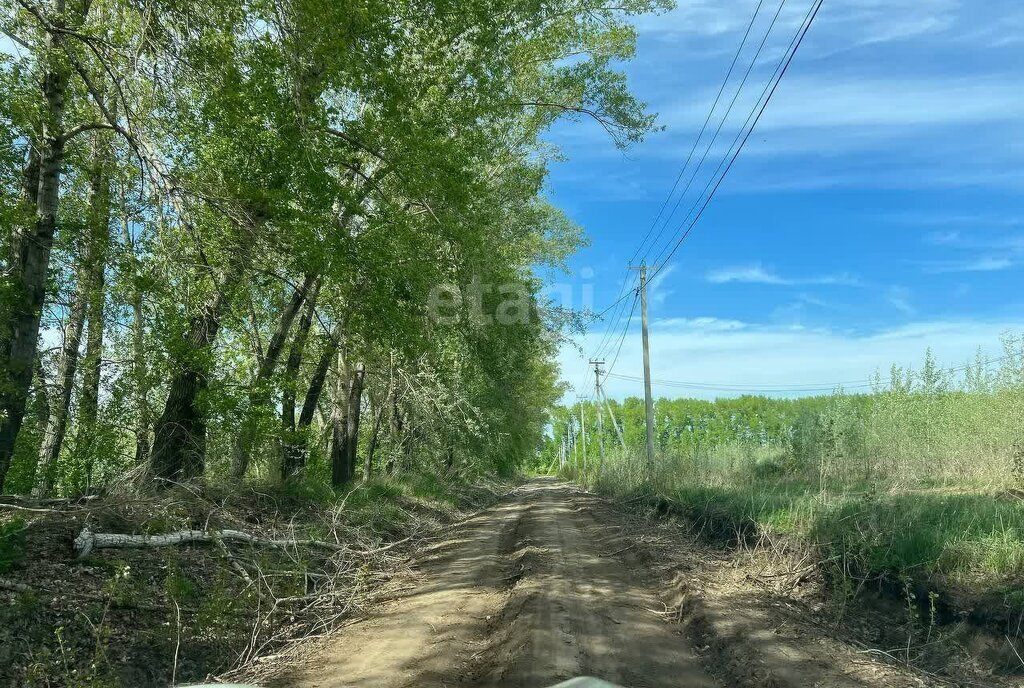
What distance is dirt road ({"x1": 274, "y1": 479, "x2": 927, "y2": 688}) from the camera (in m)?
6.26

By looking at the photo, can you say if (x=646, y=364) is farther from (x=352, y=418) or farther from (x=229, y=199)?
(x=229, y=199)

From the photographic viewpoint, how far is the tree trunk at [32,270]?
10328mm

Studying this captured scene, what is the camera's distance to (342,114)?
1369 cm

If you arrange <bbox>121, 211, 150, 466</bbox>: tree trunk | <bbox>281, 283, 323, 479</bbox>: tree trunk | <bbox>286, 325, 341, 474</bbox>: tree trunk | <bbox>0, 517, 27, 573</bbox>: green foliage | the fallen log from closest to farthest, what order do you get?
<bbox>0, 517, 27, 573</bbox>: green foliage < the fallen log < <bbox>121, 211, 150, 466</bbox>: tree trunk < <bbox>286, 325, 341, 474</bbox>: tree trunk < <bbox>281, 283, 323, 479</bbox>: tree trunk

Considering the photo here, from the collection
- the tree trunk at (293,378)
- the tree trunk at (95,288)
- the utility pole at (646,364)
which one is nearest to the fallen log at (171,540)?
the tree trunk at (95,288)

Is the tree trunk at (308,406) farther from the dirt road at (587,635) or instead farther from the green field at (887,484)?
the green field at (887,484)

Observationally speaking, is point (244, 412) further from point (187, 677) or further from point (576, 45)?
point (576, 45)

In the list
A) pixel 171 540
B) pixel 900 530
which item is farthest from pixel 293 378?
pixel 900 530

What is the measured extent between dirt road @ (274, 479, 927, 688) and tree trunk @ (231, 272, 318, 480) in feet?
11.2

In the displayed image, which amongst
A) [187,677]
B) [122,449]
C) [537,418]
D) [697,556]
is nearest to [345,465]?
[122,449]

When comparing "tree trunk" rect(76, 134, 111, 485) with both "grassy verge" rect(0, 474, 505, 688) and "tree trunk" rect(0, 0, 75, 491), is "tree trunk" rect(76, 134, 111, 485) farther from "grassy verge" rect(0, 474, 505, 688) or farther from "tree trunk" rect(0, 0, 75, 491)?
"grassy verge" rect(0, 474, 505, 688)

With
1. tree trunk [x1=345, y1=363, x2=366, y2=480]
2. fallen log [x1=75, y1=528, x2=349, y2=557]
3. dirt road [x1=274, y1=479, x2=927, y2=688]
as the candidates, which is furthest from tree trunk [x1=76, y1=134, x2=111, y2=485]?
tree trunk [x1=345, y1=363, x2=366, y2=480]

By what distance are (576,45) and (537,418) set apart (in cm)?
3193

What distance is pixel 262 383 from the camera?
1196 centimetres
